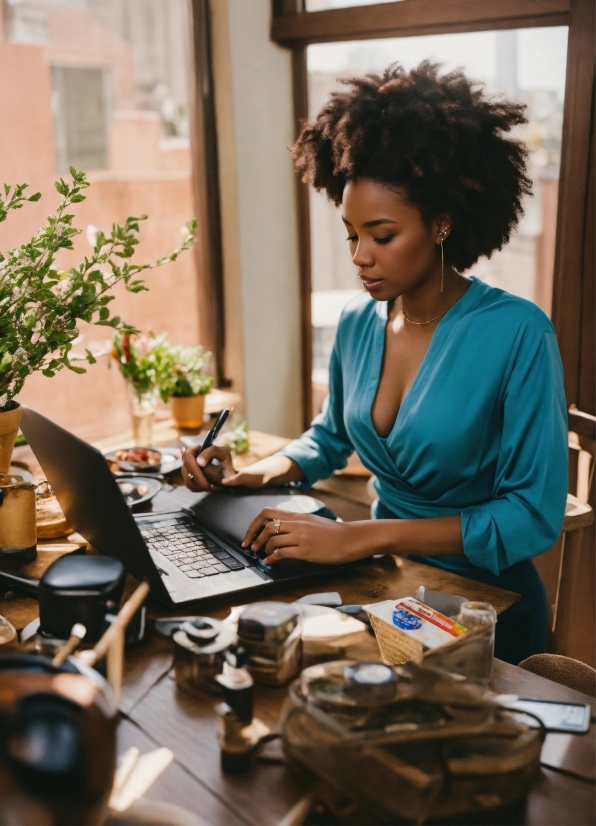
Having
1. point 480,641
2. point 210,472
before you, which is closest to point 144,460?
point 210,472

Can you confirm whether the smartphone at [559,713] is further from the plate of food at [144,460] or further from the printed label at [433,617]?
the plate of food at [144,460]

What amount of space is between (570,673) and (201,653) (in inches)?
27.2

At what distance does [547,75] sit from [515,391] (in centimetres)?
109

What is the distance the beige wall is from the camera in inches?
95.7

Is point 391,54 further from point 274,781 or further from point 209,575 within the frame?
point 274,781

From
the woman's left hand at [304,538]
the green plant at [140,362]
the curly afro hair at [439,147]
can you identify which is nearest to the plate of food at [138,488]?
the woman's left hand at [304,538]

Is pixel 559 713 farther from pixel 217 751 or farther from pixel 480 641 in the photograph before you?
pixel 217 751

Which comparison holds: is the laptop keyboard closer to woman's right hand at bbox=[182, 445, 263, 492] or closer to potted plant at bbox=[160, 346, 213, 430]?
woman's right hand at bbox=[182, 445, 263, 492]

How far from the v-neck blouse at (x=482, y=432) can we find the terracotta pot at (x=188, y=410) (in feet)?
2.13

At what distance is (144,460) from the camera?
71.2 inches

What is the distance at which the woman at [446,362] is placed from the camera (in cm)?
136

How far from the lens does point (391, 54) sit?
236 cm

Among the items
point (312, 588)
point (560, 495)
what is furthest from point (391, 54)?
point (312, 588)

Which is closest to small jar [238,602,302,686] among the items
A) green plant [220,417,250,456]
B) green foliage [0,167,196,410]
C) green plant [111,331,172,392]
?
green foliage [0,167,196,410]
